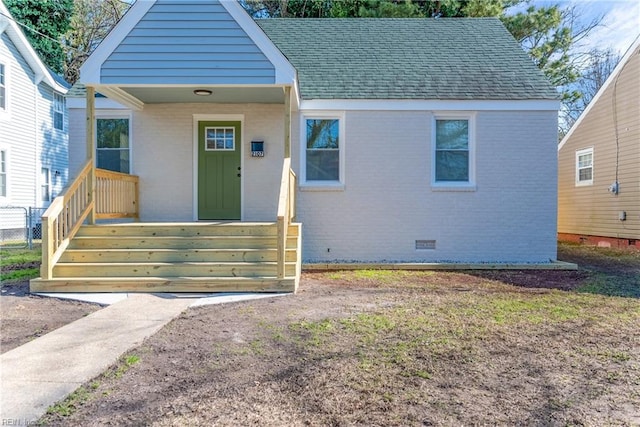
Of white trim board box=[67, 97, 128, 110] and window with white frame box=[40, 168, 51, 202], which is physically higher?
white trim board box=[67, 97, 128, 110]

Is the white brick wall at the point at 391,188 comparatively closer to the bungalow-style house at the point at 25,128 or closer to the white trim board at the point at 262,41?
the white trim board at the point at 262,41

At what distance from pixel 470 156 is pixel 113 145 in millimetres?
7610

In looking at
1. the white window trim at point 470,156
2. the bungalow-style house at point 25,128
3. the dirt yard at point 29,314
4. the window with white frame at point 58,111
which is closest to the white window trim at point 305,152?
the white window trim at point 470,156

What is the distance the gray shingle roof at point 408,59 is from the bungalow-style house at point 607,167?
4.40 meters

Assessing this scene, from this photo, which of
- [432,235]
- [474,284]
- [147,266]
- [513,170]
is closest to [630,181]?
[513,170]

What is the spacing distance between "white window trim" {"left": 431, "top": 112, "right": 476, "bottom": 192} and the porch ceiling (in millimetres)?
3320

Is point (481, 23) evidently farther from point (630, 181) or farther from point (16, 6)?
point (16, 6)

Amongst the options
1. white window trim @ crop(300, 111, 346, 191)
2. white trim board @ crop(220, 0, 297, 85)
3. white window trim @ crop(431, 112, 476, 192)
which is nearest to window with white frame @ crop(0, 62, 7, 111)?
white window trim @ crop(300, 111, 346, 191)

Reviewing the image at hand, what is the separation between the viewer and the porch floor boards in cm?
592

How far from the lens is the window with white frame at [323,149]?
889cm

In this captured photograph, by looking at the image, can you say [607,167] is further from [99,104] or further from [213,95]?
[99,104]

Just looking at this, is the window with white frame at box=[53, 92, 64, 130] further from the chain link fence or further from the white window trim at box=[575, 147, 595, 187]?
the white window trim at box=[575, 147, 595, 187]

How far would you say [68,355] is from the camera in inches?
135

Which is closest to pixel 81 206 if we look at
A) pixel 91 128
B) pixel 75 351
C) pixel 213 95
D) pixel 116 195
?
pixel 116 195
